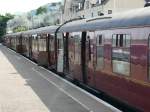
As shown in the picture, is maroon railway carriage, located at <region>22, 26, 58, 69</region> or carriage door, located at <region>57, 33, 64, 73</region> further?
maroon railway carriage, located at <region>22, 26, 58, 69</region>

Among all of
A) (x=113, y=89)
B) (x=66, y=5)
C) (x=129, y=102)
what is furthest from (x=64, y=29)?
(x=66, y=5)

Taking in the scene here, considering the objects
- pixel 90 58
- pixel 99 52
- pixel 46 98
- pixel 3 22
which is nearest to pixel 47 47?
pixel 90 58

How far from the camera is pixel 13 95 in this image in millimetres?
16641

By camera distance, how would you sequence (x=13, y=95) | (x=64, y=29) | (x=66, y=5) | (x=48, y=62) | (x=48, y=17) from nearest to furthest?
(x=13, y=95)
(x=64, y=29)
(x=48, y=62)
(x=66, y=5)
(x=48, y=17)

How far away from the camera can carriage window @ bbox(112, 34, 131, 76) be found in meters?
12.2

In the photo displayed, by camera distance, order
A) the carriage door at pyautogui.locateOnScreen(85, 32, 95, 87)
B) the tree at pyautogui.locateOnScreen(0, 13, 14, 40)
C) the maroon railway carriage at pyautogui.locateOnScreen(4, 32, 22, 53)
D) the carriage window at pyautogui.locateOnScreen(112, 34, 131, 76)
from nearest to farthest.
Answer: the carriage window at pyautogui.locateOnScreen(112, 34, 131, 76)
the carriage door at pyautogui.locateOnScreen(85, 32, 95, 87)
the maroon railway carriage at pyautogui.locateOnScreen(4, 32, 22, 53)
the tree at pyautogui.locateOnScreen(0, 13, 14, 40)

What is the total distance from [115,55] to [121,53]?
2.18ft

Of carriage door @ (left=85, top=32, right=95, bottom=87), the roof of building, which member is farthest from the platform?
the roof of building

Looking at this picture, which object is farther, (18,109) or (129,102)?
(18,109)

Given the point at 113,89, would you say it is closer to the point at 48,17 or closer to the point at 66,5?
the point at 66,5

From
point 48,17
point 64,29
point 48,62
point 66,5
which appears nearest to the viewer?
point 64,29

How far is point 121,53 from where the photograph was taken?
41.5 feet

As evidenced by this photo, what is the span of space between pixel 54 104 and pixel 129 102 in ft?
9.86

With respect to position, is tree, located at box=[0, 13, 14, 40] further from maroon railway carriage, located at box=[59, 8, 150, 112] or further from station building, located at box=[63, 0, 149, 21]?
maroon railway carriage, located at box=[59, 8, 150, 112]
